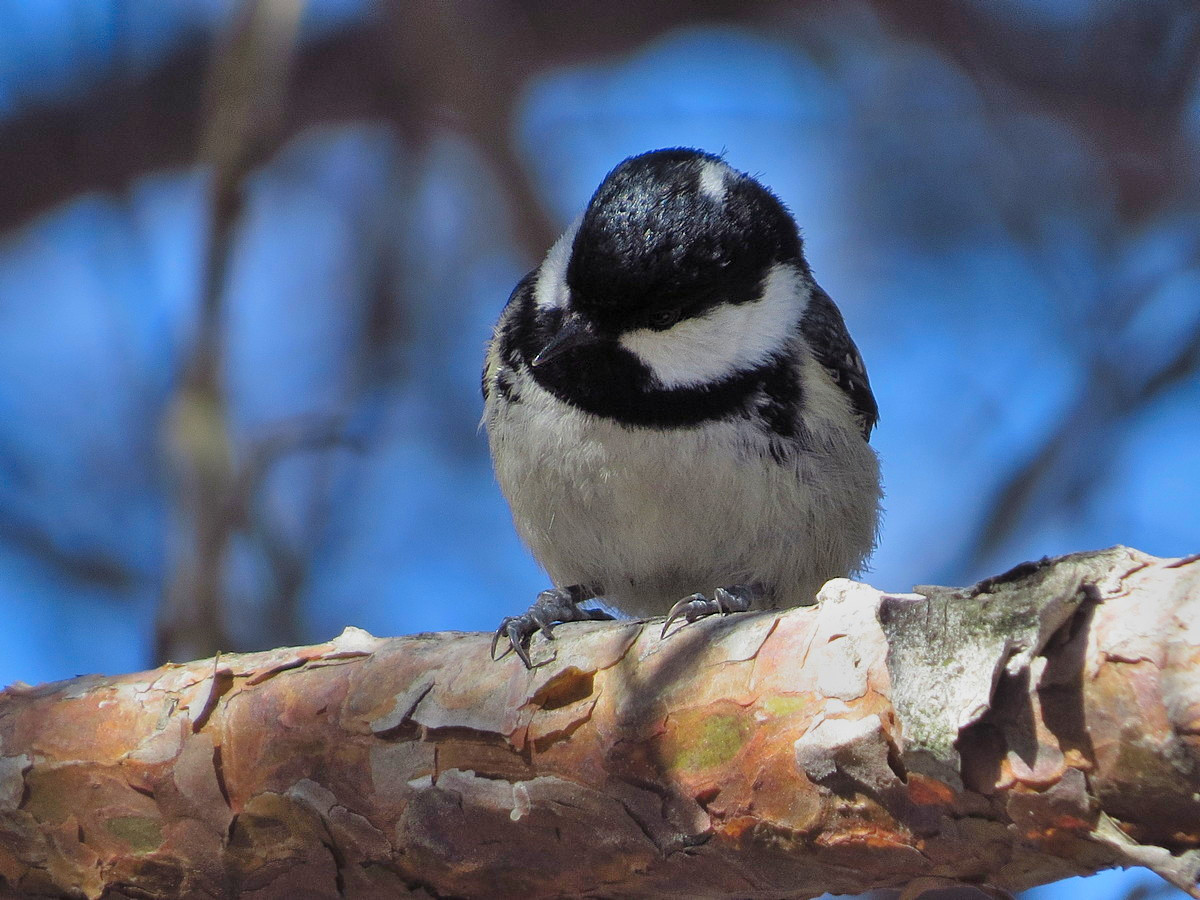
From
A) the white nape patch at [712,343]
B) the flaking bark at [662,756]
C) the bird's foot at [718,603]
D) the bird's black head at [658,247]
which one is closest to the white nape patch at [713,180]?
the bird's black head at [658,247]

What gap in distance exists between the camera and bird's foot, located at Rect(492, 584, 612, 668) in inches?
78.6

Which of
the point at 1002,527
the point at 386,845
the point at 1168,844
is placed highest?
the point at 1002,527

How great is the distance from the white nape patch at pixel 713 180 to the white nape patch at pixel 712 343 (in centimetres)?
24

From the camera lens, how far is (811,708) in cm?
158

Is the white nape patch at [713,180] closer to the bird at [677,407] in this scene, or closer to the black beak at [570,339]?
the bird at [677,407]

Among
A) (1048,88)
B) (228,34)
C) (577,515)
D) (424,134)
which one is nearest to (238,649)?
(577,515)

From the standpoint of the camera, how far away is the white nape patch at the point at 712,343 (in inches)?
101

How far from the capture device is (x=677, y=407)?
2582 mm

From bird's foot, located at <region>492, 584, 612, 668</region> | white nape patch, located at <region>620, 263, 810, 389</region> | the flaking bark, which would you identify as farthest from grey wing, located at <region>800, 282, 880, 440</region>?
the flaking bark

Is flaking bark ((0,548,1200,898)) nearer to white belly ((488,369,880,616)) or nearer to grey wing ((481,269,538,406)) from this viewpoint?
white belly ((488,369,880,616))

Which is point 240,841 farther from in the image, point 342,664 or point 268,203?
point 268,203

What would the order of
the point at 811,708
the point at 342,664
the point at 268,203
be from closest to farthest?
the point at 811,708, the point at 342,664, the point at 268,203

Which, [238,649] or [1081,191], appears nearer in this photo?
[238,649]

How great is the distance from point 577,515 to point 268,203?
131 inches
